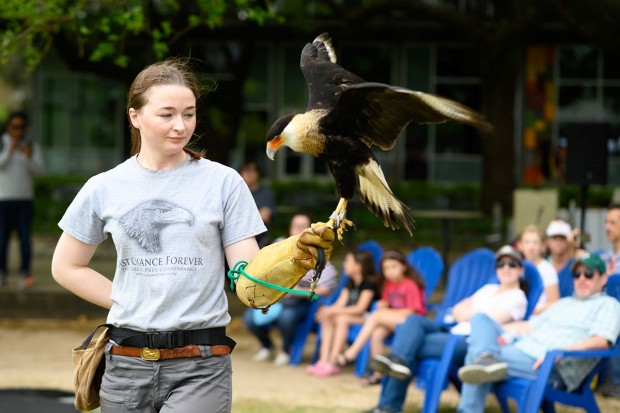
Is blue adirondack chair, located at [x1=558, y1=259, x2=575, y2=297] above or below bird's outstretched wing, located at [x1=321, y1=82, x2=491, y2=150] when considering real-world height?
below

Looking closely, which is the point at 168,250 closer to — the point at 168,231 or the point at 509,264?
the point at 168,231

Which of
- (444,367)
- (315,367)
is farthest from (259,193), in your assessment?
(444,367)

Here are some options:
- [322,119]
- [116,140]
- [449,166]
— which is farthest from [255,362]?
[116,140]

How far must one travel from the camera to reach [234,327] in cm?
992

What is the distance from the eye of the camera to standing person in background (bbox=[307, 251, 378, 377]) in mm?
7664

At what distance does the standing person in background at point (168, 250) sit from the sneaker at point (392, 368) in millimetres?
3224

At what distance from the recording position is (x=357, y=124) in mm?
3365

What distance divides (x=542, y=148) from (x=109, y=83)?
448 inches

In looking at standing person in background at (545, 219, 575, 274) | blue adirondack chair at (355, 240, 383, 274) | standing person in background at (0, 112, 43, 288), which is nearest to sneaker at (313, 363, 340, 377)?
blue adirondack chair at (355, 240, 383, 274)

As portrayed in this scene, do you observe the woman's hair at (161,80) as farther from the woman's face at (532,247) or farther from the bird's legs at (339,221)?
the woman's face at (532,247)

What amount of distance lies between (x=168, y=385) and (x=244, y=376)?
15.5 feet

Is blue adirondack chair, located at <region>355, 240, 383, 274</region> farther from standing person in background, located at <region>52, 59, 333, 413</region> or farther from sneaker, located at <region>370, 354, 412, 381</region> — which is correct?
standing person in background, located at <region>52, 59, 333, 413</region>

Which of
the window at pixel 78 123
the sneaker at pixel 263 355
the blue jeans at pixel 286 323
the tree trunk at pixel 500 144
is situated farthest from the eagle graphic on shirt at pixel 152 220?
the window at pixel 78 123

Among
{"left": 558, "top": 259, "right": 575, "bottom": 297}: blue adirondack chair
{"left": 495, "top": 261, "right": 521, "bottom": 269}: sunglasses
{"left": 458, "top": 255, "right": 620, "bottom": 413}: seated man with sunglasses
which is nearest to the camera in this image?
{"left": 458, "top": 255, "right": 620, "bottom": 413}: seated man with sunglasses
